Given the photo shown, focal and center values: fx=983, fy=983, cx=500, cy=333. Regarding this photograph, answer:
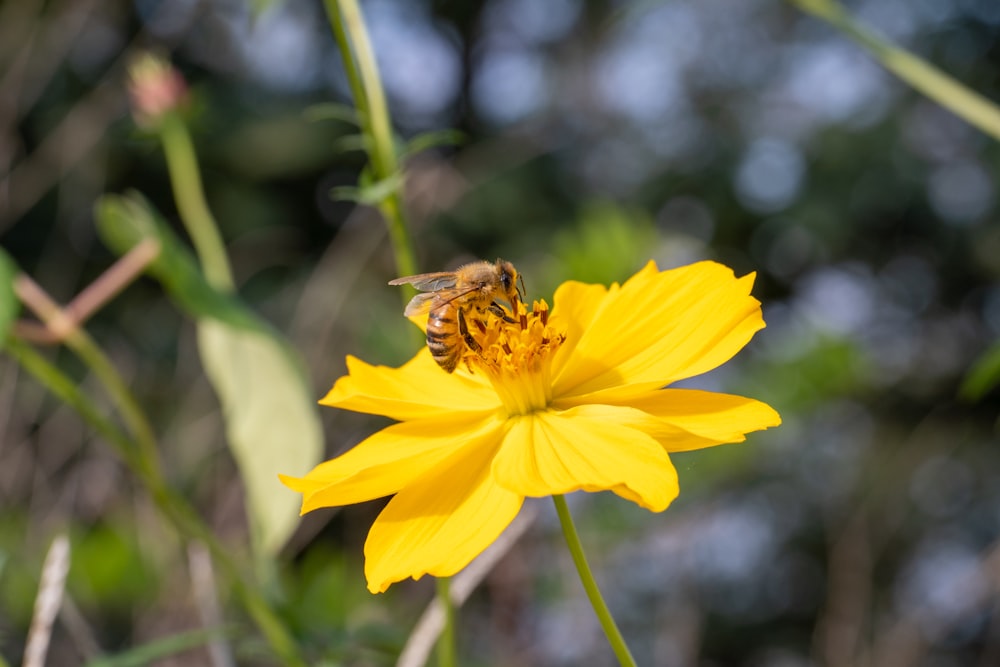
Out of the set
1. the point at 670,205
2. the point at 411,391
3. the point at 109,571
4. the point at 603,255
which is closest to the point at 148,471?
the point at 411,391

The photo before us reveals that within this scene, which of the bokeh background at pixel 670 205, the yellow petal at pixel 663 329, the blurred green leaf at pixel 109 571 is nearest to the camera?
the yellow petal at pixel 663 329

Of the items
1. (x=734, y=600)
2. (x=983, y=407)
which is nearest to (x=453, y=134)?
(x=734, y=600)

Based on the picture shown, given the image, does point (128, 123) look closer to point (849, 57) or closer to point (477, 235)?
point (477, 235)

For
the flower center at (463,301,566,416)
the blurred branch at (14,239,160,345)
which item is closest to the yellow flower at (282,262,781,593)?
the flower center at (463,301,566,416)

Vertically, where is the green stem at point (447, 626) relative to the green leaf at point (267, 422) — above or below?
below

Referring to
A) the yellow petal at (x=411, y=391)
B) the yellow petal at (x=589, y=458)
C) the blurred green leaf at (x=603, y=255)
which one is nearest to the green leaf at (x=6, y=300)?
the yellow petal at (x=411, y=391)

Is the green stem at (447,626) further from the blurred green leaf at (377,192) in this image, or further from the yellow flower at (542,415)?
the blurred green leaf at (377,192)

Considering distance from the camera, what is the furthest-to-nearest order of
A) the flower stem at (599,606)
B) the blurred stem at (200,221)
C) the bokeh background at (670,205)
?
the bokeh background at (670,205) < the blurred stem at (200,221) < the flower stem at (599,606)
